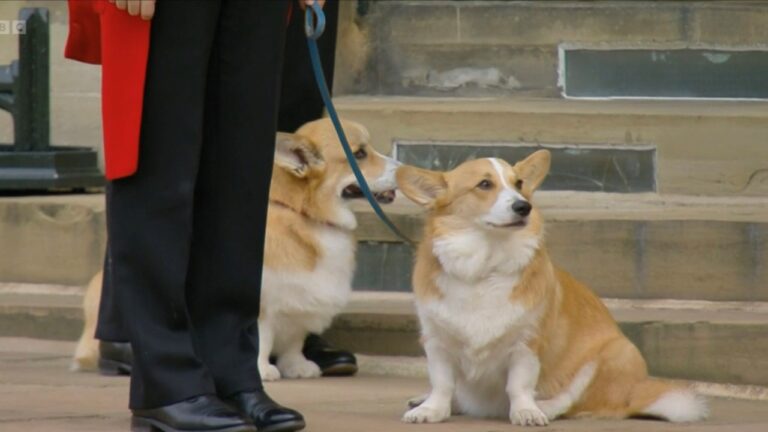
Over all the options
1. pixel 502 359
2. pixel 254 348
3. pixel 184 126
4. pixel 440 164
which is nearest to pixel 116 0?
pixel 184 126

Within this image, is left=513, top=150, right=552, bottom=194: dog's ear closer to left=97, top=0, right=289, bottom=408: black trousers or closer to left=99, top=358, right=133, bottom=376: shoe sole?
left=97, top=0, right=289, bottom=408: black trousers

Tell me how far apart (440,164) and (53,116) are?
1.99 meters

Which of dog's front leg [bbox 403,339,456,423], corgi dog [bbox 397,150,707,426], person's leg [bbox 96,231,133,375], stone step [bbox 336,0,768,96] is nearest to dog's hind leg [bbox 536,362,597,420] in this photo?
corgi dog [bbox 397,150,707,426]

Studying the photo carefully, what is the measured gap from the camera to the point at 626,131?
5.77 meters

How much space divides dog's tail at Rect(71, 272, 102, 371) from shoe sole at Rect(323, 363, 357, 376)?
2.42 ft

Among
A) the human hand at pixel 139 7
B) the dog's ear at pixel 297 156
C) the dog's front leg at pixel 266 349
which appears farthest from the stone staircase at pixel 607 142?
the human hand at pixel 139 7

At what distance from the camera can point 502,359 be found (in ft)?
13.8

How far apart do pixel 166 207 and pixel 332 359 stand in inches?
69.7

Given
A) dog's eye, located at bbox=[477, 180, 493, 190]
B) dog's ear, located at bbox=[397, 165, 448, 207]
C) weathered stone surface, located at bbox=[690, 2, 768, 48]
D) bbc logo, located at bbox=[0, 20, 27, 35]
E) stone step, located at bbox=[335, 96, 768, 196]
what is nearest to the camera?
dog's eye, located at bbox=[477, 180, 493, 190]

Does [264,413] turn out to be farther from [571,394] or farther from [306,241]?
[306,241]

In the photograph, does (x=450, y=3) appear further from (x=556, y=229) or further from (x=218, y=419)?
(x=218, y=419)

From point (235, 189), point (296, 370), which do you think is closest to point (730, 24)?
point (296, 370)

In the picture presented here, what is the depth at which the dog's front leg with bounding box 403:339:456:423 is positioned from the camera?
414 centimetres

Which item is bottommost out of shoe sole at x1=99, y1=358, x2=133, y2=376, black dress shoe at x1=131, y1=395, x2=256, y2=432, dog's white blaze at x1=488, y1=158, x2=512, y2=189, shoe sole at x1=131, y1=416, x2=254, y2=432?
shoe sole at x1=99, y1=358, x2=133, y2=376
